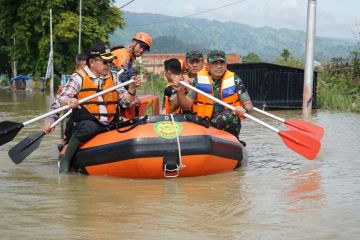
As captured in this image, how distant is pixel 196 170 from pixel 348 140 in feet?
13.2

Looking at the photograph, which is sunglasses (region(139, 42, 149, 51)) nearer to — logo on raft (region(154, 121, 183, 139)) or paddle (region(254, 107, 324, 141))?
paddle (region(254, 107, 324, 141))

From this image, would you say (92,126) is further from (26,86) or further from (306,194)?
(26,86)

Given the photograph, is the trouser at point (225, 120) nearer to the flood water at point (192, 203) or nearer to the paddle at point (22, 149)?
the flood water at point (192, 203)

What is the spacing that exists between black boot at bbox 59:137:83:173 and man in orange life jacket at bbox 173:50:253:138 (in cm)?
119

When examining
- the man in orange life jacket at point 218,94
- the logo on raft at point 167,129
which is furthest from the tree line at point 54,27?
the logo on raft at point 167,129

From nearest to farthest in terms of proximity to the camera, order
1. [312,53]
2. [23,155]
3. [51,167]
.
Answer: [23,155] < [51,167] < [312,53]

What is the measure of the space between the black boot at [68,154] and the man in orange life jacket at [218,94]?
1.19m

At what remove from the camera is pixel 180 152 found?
6.01 meters

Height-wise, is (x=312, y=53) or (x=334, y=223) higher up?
(x=312, y=53)

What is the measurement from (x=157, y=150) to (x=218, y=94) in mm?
1235

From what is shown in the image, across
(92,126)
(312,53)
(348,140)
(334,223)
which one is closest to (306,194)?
(334,223)

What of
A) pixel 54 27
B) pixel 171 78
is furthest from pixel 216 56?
pixel 54 27

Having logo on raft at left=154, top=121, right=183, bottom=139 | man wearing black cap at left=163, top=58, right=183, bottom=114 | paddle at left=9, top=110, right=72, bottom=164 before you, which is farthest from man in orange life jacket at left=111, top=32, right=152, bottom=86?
logo on raft at left=154, top=121, right=183, bottom=139

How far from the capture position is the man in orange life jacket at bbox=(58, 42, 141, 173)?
637 centimetres
